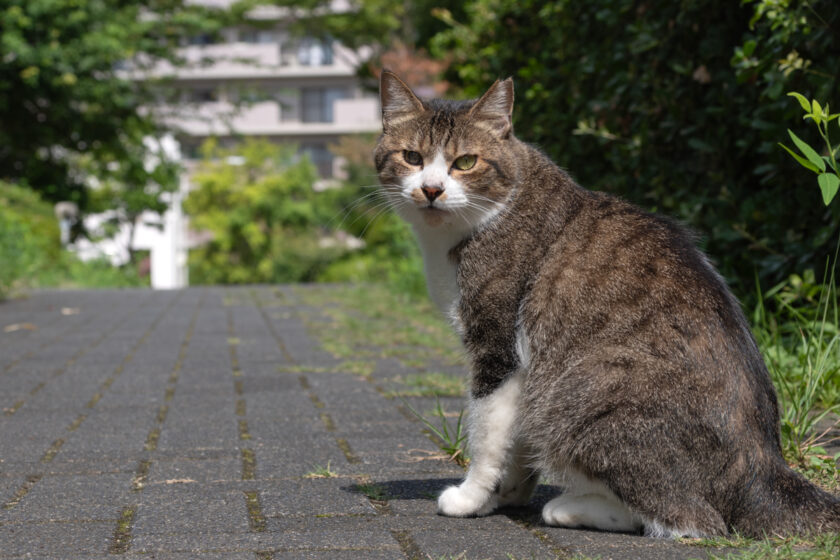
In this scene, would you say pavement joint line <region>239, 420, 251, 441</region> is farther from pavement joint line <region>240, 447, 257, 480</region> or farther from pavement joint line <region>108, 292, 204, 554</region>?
pavement joint line <region>108, 292, 204, 554</region>

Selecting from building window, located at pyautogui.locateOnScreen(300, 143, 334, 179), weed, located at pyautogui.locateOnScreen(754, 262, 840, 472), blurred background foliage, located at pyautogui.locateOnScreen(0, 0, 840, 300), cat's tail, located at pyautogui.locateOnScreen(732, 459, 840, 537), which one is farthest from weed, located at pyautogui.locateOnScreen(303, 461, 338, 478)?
building window, located at pyautogui.locateOnScreen(300, 143, 334, 179)

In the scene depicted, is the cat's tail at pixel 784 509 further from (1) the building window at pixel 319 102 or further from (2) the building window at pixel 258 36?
(1) the building window at pixel 319 102

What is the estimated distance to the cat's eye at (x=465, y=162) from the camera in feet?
10.0

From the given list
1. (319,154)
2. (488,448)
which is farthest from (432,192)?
(319,154)

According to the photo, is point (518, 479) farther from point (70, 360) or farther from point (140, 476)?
point (70, 360)

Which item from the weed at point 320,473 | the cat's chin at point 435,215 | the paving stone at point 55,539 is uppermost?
the cat's chin at point 435,215

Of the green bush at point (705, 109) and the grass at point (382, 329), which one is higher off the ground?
the green bush at point (705, 109)

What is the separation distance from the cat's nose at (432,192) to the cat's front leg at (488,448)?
0.65m

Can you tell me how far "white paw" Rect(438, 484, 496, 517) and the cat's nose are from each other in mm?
947

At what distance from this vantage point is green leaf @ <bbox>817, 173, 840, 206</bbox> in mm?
2215

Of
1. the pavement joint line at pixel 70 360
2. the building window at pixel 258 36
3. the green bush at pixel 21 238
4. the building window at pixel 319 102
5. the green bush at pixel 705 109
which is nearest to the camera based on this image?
the green bush at pixel 705 109

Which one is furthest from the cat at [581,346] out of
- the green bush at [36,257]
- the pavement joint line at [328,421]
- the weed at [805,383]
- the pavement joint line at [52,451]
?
the green bush at [36,257]

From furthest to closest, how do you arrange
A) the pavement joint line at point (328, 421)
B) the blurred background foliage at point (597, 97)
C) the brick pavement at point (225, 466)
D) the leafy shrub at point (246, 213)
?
1. the leafy shrub at point (246, 213)
2. the blurred background foliage at point (597, 97)
3. the pavement joint line at point (328, 421)
4. the brick pavement at point (225, 466)

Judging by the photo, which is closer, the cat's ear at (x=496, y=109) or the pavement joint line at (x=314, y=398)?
the cat's ear at (x=496, y=109)
